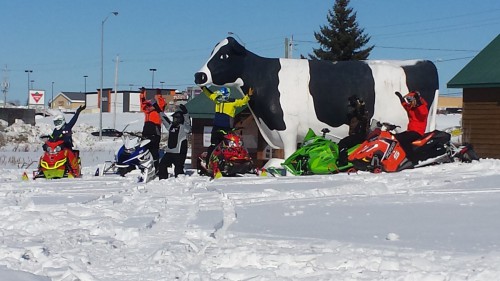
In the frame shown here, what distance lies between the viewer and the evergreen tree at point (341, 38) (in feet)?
144

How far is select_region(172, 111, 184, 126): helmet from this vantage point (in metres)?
12.8

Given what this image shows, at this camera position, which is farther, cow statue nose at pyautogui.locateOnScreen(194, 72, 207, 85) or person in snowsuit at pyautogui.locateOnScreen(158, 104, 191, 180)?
cow statue nose at pyautogui.locateOnScreen(194, 72, 207, 85)

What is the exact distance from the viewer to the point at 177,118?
505 inches

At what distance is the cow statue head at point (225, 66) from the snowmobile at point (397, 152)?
297cm

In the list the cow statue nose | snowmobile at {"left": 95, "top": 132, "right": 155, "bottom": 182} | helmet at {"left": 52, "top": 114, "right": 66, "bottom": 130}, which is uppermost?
the cow statue nose

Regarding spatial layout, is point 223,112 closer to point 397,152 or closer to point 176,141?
point 176,141

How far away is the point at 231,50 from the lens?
44.8ft

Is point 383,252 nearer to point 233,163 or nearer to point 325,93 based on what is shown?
point 233,163

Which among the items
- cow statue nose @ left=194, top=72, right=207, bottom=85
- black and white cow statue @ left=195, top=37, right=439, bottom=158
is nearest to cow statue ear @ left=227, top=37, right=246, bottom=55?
black and white cow statue @ left=195, top=37, right=439, bottom=158

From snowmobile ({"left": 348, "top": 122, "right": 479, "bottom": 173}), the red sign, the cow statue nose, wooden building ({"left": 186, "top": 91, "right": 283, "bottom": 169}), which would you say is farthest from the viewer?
the red sign

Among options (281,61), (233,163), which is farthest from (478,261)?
(281,61)

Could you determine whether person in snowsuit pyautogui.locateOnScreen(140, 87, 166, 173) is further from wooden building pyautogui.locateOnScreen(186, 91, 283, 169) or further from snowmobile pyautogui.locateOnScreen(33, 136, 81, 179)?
wooden building pyautogui.locateOnScreen(186, 91, 283, 169)

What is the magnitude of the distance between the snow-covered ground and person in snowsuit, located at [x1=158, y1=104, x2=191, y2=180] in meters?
2.40

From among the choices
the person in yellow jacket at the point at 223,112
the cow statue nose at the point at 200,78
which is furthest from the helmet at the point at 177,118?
the cow statue nose at the point at 200,78
